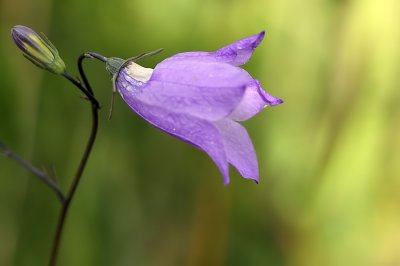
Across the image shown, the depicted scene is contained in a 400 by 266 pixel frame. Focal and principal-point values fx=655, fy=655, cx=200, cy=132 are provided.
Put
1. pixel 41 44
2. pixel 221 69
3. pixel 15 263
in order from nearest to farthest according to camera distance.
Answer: pixel 221 69
pixel 41 44
pixel 15 263

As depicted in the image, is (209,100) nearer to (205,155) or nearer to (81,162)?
(81,162)

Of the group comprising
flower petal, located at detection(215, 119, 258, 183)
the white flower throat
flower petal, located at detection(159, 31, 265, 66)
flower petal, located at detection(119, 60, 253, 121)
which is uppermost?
flower petal, located at detection(159, 31, 265, 66)

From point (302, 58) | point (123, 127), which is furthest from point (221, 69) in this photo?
point (302, 58)

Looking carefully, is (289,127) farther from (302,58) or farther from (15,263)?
(15,263)

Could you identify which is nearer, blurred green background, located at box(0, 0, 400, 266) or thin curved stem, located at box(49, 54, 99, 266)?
thin curved stem, located at box(49, 54, 99, 266)

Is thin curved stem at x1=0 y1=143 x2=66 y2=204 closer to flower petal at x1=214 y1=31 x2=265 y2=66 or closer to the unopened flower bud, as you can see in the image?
the unopened flower bud

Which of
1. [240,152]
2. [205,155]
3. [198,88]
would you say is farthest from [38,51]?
[205,155]

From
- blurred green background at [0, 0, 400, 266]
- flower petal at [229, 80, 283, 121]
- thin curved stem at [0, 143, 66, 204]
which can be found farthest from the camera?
blurred green background at [0, 0, 400, 266]

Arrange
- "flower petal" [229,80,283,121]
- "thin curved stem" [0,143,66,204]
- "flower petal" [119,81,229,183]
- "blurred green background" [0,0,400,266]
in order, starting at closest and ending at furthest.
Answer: "flower petal" [119,81,229,183]
"flower petal" [229,80,283,121]
"thin curved stem" [0,143,66,204]
"blurred green background" [0,0,400,266]

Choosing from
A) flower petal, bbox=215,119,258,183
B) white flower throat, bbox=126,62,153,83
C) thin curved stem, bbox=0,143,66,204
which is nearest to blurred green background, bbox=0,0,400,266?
thin curved stem, bbox=0,143,66,204
